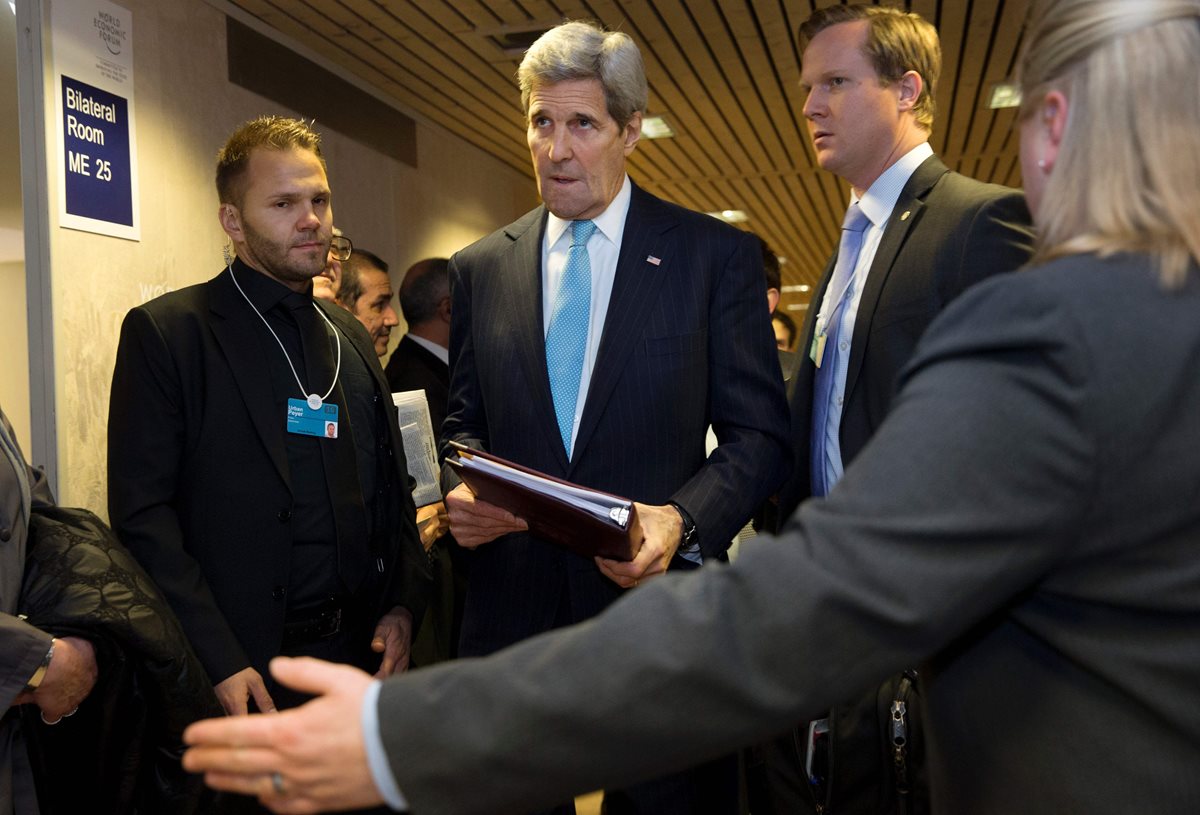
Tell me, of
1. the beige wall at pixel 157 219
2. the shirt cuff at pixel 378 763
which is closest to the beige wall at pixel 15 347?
the beige wall at pixel 157 219

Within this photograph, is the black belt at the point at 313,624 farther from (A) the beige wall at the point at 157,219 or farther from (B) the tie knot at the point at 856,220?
(A) the beige wall at the point at 157,219

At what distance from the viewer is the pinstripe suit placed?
2.08m

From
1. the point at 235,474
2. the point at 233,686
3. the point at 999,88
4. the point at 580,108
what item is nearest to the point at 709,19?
the point at 999,88

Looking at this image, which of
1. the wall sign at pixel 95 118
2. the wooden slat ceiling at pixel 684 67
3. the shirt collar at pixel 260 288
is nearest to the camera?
the shirt collar at pixel 260 288

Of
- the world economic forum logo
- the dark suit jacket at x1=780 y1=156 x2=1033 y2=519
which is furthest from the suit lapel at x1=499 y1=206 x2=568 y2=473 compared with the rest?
the world economic forum logo

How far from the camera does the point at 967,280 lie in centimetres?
206

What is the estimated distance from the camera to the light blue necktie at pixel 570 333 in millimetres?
2141

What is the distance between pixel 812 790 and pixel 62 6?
13.0 feet

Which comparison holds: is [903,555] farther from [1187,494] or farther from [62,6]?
[62,6]

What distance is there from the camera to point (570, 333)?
2.17 meters

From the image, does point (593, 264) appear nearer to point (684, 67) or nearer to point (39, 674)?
point (39, 674)

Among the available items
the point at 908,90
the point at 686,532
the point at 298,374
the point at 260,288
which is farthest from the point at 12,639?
the point at 908,90

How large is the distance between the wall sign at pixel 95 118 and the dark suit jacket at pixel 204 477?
189 centimetres

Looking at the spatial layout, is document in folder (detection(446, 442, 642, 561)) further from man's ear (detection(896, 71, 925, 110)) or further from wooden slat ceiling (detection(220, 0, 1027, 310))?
wooden slat ceiling (detection(220, 0, 1027, 310))
